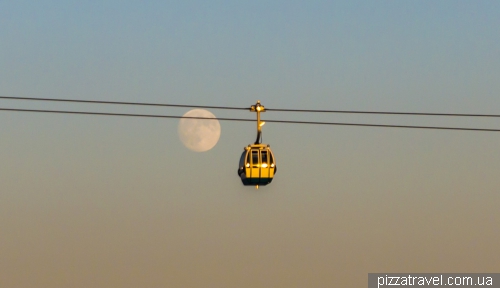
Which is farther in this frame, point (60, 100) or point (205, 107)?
point (205, 107)

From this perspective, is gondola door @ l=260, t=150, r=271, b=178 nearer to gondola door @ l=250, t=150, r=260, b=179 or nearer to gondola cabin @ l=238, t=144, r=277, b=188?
gondola cabin @ l=238, t=144, r=277, b=188

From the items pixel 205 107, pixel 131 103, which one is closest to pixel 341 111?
pixel 205 107

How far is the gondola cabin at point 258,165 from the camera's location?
950 inches

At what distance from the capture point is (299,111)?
2341 centimetres

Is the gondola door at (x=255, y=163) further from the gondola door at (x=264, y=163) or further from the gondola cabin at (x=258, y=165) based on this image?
the gondola door at (x=264, y=163)

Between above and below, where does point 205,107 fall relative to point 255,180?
above

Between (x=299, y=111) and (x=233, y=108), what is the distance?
2235 mm

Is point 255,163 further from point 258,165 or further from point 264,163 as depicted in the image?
point 264,163

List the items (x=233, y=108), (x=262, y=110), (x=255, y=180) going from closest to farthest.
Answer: (x=262, y=110) < (x=233, y=108) < (x=255, y=180)

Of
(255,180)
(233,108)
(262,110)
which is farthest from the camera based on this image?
(255,180)

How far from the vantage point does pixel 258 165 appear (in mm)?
24172

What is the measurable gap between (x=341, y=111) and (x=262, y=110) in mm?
3290

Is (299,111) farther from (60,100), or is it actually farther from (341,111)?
(60,100)

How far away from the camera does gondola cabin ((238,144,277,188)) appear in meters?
24.1
